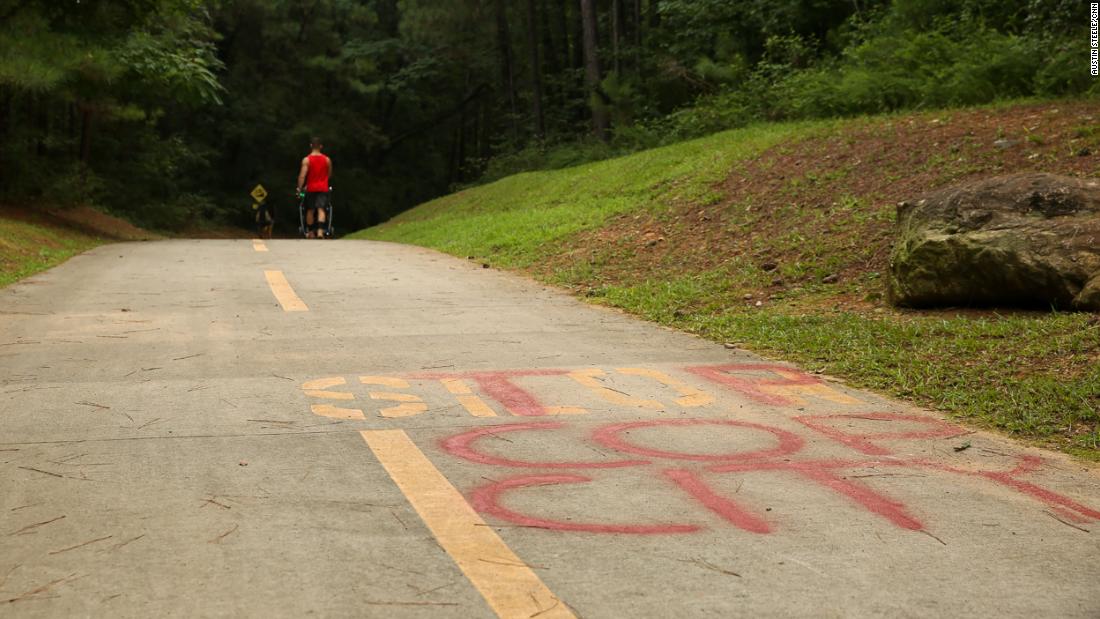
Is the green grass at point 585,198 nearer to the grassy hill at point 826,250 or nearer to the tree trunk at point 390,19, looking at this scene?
the grassy hill at point 826,250

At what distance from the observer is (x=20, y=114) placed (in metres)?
29.1

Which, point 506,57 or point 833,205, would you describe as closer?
point 833,205

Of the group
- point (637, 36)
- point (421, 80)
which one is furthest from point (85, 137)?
point (421, 80)

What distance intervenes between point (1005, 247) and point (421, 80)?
46965mm

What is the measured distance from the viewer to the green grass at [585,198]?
16.9 metres

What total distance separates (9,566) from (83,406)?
2666mm

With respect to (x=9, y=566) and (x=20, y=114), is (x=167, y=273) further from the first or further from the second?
(x=20, y=114)

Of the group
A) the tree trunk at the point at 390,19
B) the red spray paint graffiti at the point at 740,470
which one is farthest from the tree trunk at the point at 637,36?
the red spray paint graffiti at the point at 740,470

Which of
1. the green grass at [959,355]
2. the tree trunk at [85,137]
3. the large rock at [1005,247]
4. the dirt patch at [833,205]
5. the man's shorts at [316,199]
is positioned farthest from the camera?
the tree trunk at [85,137]

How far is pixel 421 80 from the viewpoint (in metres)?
53.8

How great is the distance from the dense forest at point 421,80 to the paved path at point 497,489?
11092mm

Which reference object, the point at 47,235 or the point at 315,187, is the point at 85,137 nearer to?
the point at 315,187

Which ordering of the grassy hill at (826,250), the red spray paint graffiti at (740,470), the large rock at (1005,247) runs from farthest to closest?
the large rock at (1005,247) < the grassy hill at (826,250) < the red spray paint graffiti at (740,470)

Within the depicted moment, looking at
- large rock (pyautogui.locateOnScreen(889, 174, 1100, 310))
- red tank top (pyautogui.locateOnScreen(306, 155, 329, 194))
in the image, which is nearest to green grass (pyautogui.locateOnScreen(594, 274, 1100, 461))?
large rock (pyautogui.locateOnScreen(889, 174, 1100, 310))
